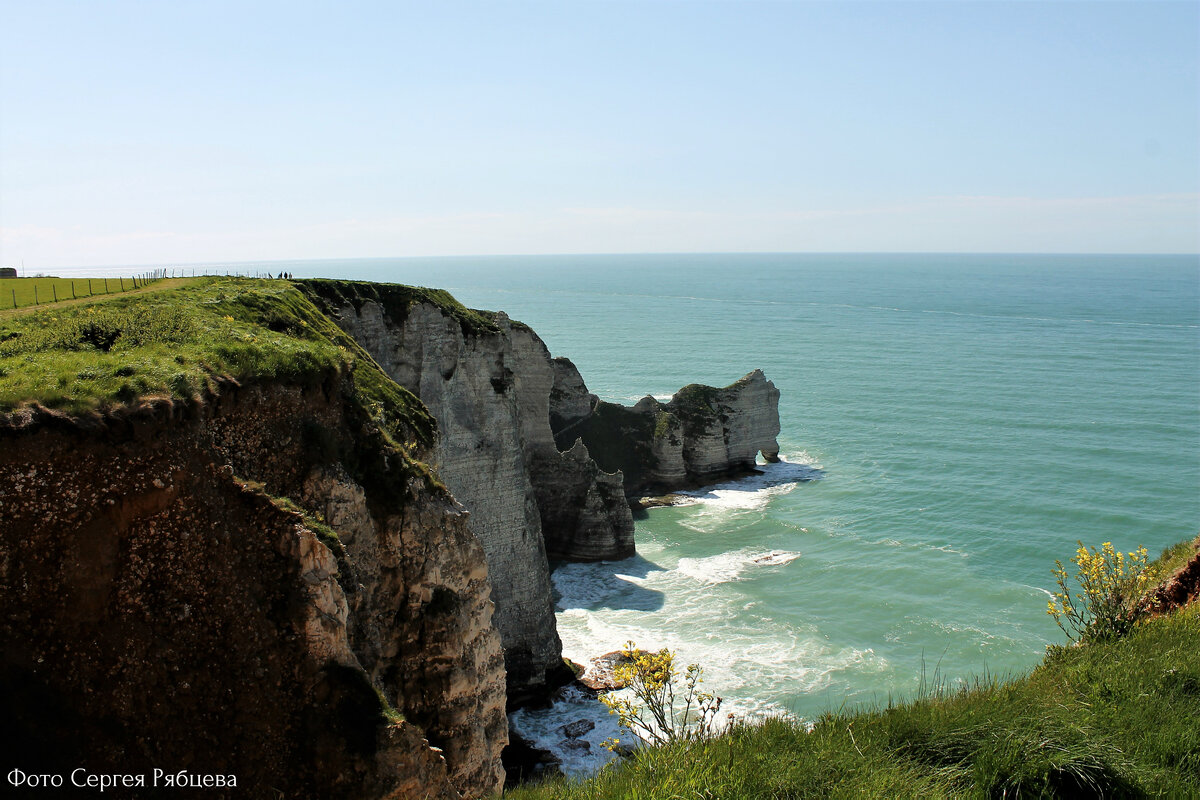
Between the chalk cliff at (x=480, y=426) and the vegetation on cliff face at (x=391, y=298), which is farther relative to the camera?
the chalk cliff at (x=480, y=426)

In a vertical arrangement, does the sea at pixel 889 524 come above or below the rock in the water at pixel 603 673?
above

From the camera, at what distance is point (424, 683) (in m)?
16.5

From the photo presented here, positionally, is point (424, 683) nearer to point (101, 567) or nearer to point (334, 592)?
point (334, 592)

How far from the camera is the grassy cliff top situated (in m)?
12.2

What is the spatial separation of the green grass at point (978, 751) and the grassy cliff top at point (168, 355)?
27.5 feet

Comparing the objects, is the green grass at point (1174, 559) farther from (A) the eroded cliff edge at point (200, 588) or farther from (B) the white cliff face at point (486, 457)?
(B) the white cliff face at point (486, 457)

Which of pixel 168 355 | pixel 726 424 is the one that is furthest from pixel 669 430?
pixel 168 355

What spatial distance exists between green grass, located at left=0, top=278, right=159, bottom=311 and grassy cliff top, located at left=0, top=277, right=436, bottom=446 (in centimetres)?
171

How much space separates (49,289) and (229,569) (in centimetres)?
2047

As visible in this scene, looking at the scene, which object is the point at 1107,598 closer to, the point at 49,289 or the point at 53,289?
the point at 53,289

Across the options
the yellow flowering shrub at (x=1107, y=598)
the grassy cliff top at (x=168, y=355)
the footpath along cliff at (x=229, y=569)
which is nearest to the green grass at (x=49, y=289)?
the grassy cliff top at (x=168, y=355)

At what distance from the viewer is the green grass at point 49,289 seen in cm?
2334

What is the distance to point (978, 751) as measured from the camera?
33.9 ft

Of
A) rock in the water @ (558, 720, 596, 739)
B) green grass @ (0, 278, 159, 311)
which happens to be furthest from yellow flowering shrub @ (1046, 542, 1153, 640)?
green grass @ (0, 278, 159, 311)
